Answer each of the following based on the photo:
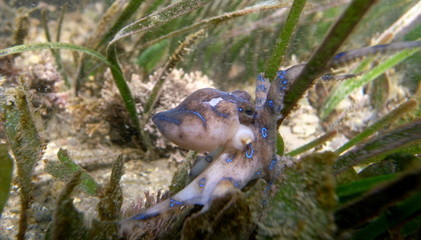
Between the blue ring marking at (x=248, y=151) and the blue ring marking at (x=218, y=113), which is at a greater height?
the blue ring marking at (x=218, y=113)

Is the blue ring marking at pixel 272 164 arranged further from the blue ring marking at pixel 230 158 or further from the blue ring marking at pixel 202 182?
the blue ring marking at pixel 202 182

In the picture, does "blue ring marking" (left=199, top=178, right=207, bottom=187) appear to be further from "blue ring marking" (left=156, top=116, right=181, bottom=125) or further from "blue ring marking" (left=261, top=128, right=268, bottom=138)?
"blue ring marking" (left=261, top=128, right=268, bottom=138)

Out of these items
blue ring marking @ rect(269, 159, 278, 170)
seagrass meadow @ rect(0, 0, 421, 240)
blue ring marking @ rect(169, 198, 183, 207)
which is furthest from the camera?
blue ring marking @ rect(269, 159, 278, 170)

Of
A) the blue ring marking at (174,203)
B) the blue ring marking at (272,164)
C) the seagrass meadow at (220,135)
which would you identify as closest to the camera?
the seagrass meadow at (220,135)

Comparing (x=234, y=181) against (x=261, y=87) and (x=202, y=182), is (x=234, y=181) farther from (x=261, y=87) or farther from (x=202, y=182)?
(x=261, y=87)

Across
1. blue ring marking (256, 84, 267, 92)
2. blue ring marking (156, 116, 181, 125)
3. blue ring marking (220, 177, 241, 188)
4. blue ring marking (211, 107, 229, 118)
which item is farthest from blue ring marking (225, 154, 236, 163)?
blue ring marking (256, 84, 267, 92)

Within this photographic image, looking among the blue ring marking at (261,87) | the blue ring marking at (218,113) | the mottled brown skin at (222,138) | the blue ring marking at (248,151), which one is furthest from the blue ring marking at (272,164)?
the blue ring marking at (261,87)

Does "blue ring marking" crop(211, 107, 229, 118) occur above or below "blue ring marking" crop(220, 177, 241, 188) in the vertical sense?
above

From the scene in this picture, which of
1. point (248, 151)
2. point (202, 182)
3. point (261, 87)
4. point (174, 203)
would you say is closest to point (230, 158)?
point (248, 151)
